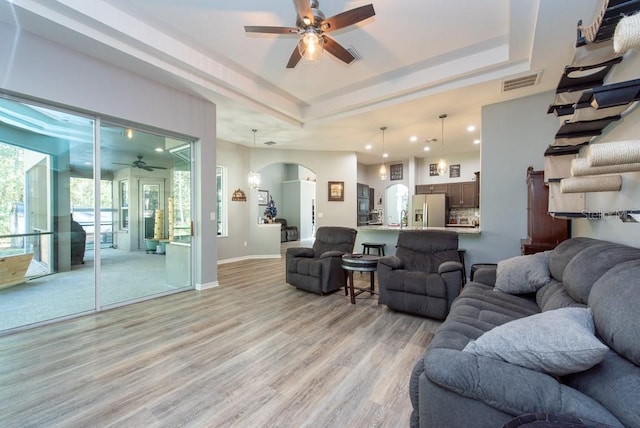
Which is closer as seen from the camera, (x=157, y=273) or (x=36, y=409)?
(x=36, y=409)

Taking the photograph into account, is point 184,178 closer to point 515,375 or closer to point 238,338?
point 238,338

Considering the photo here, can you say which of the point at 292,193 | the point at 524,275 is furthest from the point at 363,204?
the point at 524,275

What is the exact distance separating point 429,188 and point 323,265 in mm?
6063

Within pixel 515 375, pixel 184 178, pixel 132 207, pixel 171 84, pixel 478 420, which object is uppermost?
pixel 171 84

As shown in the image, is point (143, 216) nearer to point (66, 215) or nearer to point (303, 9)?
point (66, 215)

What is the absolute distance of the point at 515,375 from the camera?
1.13 meters

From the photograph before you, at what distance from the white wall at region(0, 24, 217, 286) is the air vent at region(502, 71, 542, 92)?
14.1 ft

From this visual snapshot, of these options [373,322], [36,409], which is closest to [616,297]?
[373,322]

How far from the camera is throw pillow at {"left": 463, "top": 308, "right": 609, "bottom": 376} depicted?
3.44 feet

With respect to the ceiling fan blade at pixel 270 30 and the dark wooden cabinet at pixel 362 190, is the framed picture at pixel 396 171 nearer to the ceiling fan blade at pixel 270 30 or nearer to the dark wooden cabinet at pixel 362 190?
the dark wooden cabinet at pixel 362 190

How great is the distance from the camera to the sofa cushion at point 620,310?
1021mm

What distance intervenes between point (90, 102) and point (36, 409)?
301 centimetres

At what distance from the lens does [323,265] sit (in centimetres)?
409

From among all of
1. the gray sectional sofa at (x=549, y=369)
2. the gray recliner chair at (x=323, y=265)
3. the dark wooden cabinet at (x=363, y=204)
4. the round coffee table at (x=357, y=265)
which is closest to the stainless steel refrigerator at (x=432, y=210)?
the dark wooden cabinet at (x=363, y=204)
